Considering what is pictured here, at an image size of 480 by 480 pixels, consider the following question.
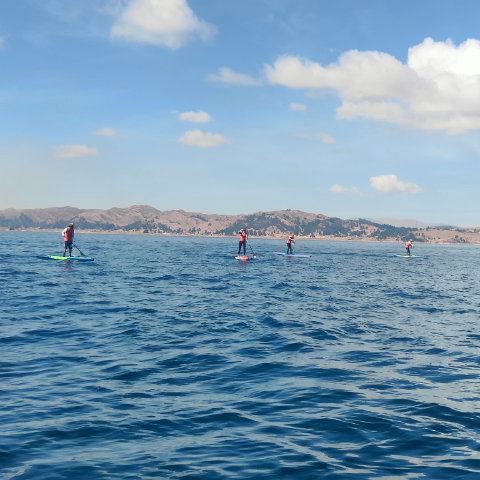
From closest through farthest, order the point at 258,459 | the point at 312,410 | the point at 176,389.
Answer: the point at 258,459 < the point at 312,410 < the point at 176,389

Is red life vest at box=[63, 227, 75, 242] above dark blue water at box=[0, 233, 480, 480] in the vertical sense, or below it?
above

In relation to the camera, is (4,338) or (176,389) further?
(4,338)

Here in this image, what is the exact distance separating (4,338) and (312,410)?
37.4 ft

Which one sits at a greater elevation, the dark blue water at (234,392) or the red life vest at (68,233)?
the red life vest at (68,233)

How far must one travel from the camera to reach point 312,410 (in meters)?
11.6

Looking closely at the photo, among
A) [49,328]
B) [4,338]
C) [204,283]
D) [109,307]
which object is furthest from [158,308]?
[204,283]

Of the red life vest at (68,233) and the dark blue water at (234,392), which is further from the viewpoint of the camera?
the red life vest at (68,233)

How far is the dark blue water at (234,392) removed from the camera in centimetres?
887

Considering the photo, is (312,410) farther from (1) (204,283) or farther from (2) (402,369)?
(1) (204,283)

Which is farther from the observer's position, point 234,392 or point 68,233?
point 68,233

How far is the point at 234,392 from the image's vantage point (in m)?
12.8

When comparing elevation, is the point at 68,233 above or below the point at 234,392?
above

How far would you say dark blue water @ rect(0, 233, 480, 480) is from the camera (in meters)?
8.87

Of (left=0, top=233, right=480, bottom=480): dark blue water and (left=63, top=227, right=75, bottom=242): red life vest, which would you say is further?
(left=63, top=227, right=75, bottom=242): red life vest
